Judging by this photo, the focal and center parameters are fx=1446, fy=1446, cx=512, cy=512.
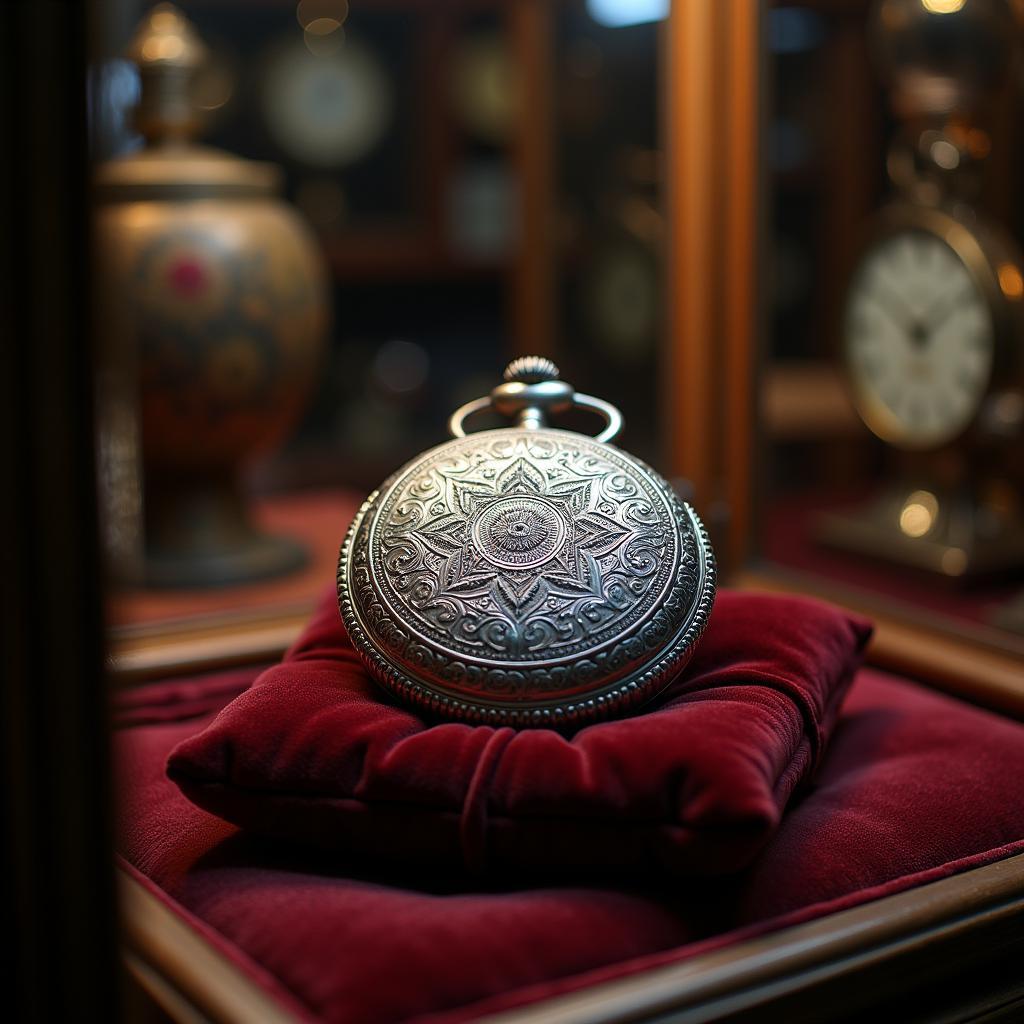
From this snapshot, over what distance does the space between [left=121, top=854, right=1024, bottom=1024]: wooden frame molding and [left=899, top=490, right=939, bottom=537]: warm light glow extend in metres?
0.62

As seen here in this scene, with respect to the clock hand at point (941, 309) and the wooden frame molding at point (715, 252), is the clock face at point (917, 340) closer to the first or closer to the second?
the clock hand at point (941, 309)

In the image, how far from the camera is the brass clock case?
1206mm

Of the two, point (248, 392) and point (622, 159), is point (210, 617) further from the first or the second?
point (622, 159)

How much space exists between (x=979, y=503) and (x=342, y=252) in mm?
1267

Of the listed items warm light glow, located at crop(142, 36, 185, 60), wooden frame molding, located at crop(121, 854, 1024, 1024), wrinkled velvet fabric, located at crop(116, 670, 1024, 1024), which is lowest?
wooden frame molding, located at crop(121, 854, 1024, 1024)

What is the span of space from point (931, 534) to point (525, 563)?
0.66m

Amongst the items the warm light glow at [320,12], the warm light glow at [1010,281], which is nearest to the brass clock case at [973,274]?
the warm light glow at [1010,281]

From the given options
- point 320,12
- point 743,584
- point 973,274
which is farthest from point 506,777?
point 320,12

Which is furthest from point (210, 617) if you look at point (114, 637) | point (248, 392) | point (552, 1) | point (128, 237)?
point (552, 1)

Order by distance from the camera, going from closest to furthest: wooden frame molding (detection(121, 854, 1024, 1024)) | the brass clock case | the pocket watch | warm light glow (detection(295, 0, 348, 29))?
wooden frame molding (detection(121, 854, 1024, 1024)), the pocket watch, the brass clock case, warm light glow (detection(295, 0, 348, 29))

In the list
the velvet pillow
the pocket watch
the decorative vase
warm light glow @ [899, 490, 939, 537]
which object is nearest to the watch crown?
the pocket watch

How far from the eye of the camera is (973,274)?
1225mm

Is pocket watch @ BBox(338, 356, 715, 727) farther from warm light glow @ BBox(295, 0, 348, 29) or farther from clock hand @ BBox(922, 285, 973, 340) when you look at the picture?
warm light glow @ BBox(295, 0, 348, 29)

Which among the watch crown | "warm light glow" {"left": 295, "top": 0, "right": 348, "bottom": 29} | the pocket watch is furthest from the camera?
"warm light glow" {"left": 295, "top": 0, "right": 348, "bottom": 29}
